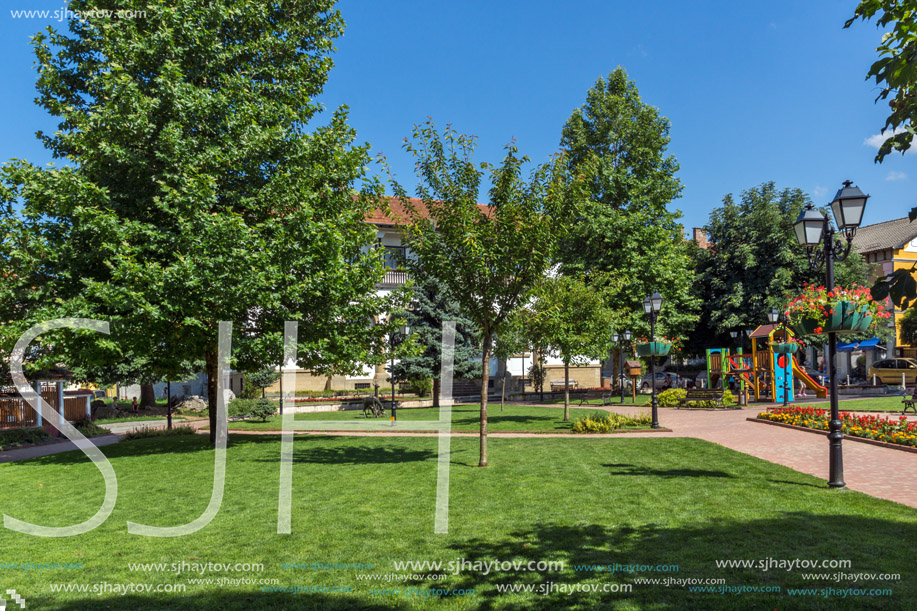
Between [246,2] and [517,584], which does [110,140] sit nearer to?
[246,2]

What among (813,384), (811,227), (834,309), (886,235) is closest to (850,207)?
(811,227)

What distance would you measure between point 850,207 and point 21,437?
25195 millimetres

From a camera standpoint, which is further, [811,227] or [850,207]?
[811,227]

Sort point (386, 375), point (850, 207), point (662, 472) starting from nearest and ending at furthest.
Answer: point (850, 207) < point (662, 472) < point (386, 375)

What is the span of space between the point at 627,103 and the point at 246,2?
1090 inches

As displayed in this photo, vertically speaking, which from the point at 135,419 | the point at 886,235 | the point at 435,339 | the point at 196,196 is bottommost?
the point at 135,419

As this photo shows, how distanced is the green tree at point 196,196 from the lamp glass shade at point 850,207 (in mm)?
10890

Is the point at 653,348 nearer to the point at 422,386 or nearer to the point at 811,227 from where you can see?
the point at 811,227

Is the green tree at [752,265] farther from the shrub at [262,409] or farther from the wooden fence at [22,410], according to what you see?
the wooden fence at [22,410]

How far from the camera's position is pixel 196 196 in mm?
13930

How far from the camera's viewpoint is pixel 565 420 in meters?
22.0

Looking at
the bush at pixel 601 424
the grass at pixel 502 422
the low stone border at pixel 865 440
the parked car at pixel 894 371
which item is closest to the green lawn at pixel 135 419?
the grass at pixel 502 422

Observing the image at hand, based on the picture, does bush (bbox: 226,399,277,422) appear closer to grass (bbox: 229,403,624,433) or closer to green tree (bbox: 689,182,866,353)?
grass (bbox: 229,403,624,433)

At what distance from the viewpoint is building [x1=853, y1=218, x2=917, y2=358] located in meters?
50.3
